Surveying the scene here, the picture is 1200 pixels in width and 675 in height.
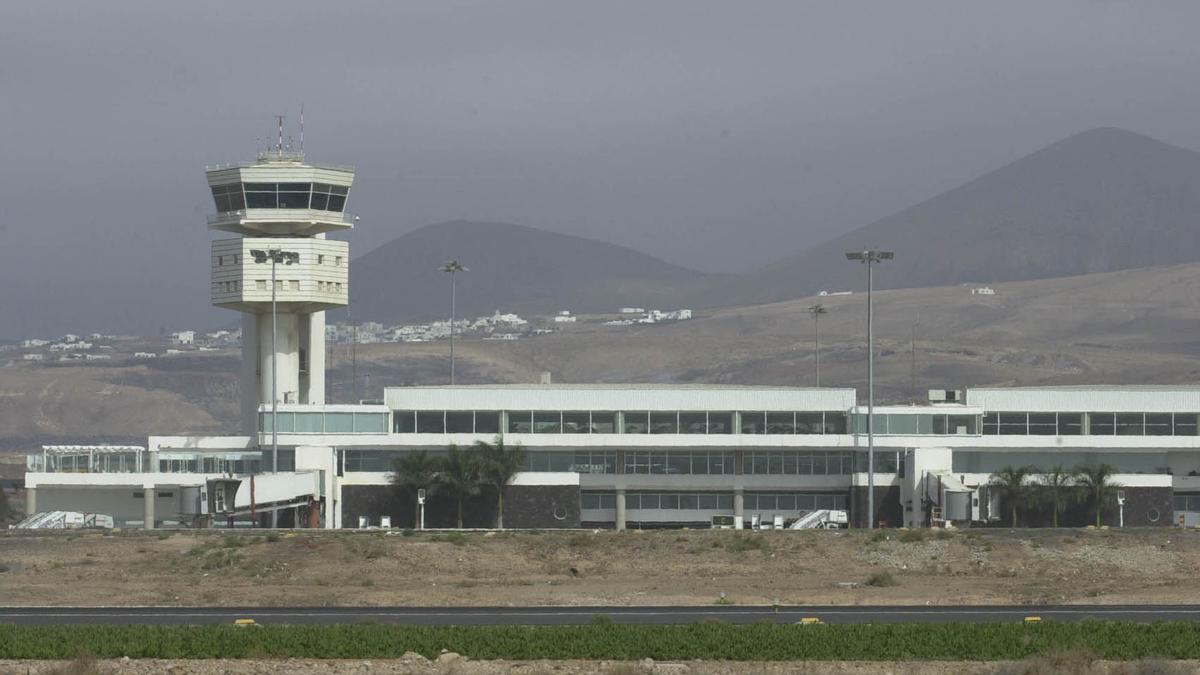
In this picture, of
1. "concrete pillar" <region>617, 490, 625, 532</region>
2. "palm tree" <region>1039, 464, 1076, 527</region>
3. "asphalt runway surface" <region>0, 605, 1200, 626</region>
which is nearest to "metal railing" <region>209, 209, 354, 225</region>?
"concrete pillar" <region>617, 490, 625, 532</region>

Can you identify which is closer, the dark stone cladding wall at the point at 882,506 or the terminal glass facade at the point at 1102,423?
the dark stone cladding wall at the point at 882,506

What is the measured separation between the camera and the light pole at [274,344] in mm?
110188

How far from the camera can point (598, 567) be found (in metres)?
80.6

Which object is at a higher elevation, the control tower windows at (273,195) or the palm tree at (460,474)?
the control tower windows at (273,195)

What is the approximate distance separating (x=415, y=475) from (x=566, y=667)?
64.0 m

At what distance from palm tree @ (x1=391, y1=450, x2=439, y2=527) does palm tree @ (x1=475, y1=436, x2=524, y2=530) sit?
2742mm

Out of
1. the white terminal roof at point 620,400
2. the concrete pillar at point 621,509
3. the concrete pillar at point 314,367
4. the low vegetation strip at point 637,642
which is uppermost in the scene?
the concrete pillar at point 314,367

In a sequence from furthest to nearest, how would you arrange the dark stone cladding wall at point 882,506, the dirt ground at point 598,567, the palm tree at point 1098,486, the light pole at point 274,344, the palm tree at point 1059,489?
the dark stone cladding wall at point 882,506
the light pole at point 274,344
the palm tree at point 1098,486
the palm tree at point 1059,489
the dirt ground at point 598,567

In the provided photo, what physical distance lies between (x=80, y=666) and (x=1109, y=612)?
30453mm

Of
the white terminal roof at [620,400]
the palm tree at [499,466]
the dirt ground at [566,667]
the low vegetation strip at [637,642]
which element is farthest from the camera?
the white terminal roof at [620,400]

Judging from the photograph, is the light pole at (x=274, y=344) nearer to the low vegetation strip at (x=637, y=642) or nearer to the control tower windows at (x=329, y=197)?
the control tower windows at (x=329, y=197)

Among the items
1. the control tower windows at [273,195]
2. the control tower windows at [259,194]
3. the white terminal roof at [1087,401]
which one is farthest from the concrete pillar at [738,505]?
the control tower windows at [259,194]

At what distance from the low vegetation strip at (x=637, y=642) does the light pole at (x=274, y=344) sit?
54223 millimetres

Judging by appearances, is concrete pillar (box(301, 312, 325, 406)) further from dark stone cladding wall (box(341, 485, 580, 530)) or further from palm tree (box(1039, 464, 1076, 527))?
palm tree (box(1039, 464, 1076, 527))
